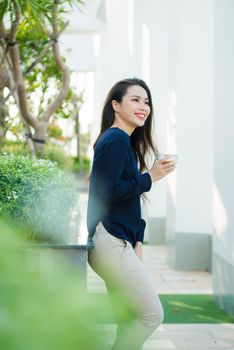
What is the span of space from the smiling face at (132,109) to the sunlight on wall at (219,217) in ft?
6.82

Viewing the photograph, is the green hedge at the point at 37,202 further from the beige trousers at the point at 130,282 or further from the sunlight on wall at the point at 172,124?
the sunlight on wall at the point at 172,124

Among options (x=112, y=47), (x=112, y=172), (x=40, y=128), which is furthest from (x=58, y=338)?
(x=112, y=47)

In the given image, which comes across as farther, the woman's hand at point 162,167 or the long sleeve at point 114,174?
the woman's hand at point 162,167

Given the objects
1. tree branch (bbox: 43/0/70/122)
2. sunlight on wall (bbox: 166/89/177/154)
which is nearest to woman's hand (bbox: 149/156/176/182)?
sunlight on wall (bbox: 166/89/177/154)

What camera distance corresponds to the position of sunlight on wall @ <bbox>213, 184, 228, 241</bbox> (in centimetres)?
479

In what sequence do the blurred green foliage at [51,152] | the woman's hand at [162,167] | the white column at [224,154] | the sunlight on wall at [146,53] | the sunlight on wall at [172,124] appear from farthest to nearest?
the blurred green foliage at [51,152], the sunlight on wall at [146,53], the sunlight on wall at [172,124], the white column at [224,154], the woman's hand at [162,167]

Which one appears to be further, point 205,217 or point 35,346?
point 205,217

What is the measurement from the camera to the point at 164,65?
8.59 meters

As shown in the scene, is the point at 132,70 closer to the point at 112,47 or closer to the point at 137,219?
the point at 112,47

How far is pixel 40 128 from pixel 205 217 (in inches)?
82.2

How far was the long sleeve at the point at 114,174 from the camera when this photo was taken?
2553 mm

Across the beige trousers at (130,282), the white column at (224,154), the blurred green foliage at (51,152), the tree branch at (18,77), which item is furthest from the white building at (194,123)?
the blurred green foliage at (51,152)

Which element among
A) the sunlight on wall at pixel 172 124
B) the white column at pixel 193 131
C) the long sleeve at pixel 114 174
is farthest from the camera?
the sunlight on wall at pixel 172 124

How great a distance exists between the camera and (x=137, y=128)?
3.00 m
